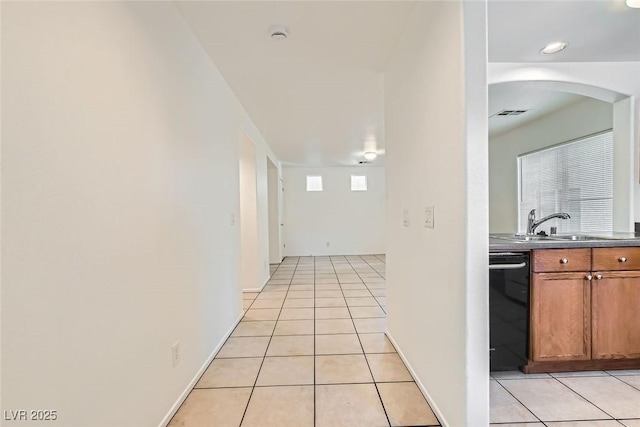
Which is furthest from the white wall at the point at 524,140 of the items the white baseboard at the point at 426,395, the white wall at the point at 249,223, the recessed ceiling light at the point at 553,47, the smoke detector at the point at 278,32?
the white wall at the point at 249,223

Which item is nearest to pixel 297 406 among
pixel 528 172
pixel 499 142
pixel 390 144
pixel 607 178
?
pixel 390 144

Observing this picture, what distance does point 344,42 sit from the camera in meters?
2.20

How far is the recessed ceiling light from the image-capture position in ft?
7.63

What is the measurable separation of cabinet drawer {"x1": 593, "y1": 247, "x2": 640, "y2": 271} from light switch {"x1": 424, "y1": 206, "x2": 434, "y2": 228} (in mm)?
1287

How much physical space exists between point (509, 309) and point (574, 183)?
10.2 feet

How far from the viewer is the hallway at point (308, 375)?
1.69 meters

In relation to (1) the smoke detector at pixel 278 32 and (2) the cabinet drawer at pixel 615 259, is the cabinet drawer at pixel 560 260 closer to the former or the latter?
(2) the cabinet drawer at pixel 615 259

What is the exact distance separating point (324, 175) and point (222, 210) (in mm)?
5595

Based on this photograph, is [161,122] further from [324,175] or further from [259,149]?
[324,175]

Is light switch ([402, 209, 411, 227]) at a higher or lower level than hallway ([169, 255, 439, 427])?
higher

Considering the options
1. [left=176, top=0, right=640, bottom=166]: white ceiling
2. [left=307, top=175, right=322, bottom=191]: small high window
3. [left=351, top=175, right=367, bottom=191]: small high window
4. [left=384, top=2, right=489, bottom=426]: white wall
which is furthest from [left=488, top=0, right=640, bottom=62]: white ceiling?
[left=307, top=175, right=322, bottom=191]: small high window

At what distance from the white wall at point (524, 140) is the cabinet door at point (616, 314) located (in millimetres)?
2384

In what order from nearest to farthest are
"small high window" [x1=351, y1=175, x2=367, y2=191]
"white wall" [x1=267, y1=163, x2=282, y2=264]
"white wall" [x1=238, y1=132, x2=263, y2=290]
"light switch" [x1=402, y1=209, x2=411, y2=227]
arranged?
"light switch" [x1=402, y1=209, x2=411, y2=227]
"white wall" [x1=238, y1=132, x2=263, y2=290]
"white wall" [x1=267, y1=163, x2=282, y2=264]
"small high window" [x1=351, y1=175, x2=367, y2=191]

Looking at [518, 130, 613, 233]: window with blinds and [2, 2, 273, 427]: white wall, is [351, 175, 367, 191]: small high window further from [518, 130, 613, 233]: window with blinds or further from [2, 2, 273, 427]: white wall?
[2, 2, 273, 427]: white wall
